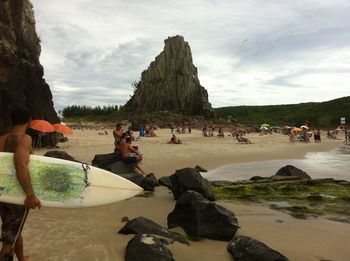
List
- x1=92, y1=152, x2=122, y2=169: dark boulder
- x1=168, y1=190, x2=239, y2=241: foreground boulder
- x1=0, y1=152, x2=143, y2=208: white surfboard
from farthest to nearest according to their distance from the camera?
x1=92, y1=152, x2=122, y2=169: dark boulder
x1=168, y1=190, x2=239, y2=241: foreground boulder
x1=0, y1=152, x2=143, y2=208: white surfboard

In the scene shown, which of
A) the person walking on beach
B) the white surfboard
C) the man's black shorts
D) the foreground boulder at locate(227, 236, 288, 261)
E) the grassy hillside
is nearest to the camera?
the person walking on beach

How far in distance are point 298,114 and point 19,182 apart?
104 m

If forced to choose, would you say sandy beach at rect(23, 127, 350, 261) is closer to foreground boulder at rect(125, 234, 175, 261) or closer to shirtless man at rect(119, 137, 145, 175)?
foreground boulder at rect(125, 234, 175, 261)

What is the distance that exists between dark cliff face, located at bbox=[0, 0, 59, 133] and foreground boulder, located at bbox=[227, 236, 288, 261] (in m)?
14.7

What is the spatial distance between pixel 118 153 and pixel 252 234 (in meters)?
7.47

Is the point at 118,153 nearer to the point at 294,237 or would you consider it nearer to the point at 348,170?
the point at 294,237

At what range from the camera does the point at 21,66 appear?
20344 mm

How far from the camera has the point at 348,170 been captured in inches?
727

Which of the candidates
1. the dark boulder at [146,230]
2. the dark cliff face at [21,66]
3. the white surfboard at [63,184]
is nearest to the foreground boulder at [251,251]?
the dark boulder at [146,230]

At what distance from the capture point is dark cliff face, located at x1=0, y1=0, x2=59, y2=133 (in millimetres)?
18266

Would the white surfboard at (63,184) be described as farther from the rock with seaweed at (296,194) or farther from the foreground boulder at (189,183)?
the rock with seaweed at (296,194)

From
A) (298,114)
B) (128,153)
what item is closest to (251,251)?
(128,153)

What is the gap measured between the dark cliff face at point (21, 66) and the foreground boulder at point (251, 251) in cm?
1468

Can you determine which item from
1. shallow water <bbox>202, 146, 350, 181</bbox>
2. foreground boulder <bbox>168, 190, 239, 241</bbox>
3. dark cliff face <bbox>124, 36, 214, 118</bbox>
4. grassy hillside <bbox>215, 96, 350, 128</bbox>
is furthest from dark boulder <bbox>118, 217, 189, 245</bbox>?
grassy hillside <bbox>215, 96, 350, 128</bbox>
